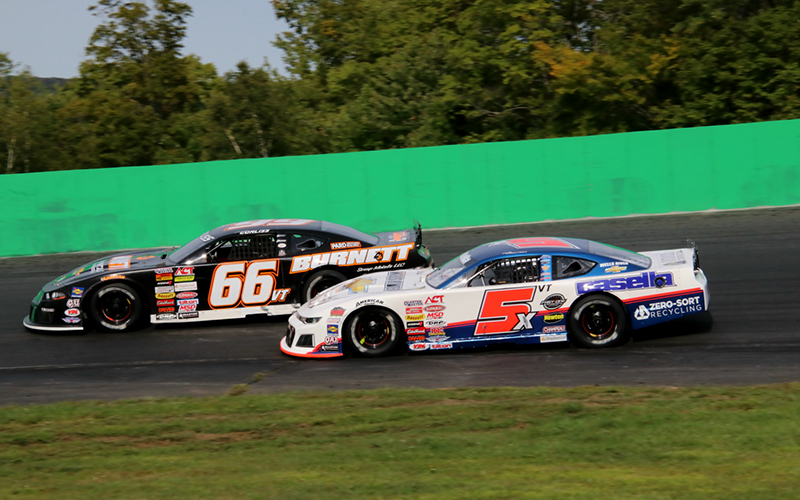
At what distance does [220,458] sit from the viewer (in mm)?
6566

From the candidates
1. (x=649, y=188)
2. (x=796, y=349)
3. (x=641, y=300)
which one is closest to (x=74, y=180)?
(x=649, y=188)

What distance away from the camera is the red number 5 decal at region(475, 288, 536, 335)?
9562mm

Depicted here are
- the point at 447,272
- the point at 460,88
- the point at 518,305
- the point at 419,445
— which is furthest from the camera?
the point at 460,88

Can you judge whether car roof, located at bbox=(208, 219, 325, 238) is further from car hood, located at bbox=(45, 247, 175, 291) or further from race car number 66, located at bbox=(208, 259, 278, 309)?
car hood, located at bbox=(45, 247, 175, 291)

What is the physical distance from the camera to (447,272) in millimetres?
10047

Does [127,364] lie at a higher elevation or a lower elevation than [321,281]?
lower

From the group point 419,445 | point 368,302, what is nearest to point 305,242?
point 368,302

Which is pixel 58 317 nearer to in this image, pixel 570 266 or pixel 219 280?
pixel 219 280

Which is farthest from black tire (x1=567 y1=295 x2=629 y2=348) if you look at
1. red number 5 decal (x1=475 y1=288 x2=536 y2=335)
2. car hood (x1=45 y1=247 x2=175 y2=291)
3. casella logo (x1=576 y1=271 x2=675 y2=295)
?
car hood (x1=45 y1=247 x2=175 y2=291)

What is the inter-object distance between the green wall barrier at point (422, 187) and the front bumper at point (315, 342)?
34.8 feet

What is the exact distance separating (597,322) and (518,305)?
1005 millimetres

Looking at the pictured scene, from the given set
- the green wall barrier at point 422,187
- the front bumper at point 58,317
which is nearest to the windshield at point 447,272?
the front bumper at point 58,317

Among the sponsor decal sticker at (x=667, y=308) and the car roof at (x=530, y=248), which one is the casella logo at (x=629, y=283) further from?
the car roof at (x=530, y=248)

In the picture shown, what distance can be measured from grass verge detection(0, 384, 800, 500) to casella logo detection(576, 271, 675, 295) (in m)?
1.82
